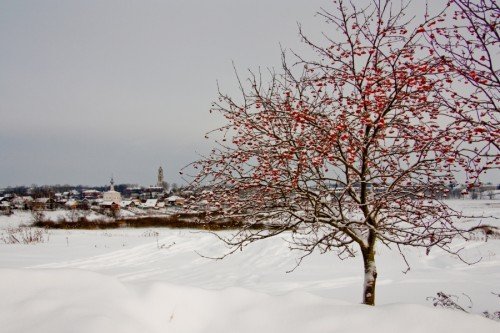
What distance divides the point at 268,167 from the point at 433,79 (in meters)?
2.12

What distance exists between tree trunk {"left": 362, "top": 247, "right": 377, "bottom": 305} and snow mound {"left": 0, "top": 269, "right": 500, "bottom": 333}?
9.80 ft

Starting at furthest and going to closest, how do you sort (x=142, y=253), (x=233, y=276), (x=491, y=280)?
1. (x=142, y=253)
2. (x=233, y=276)
3. (x=491, y=280)

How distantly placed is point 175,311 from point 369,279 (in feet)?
11.5

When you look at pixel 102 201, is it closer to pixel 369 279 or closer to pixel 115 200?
pixel 115 200

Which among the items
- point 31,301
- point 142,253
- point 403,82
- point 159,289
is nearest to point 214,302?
point 159,289

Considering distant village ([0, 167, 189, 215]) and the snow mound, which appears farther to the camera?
distant village ([0, 167, 189, 215])

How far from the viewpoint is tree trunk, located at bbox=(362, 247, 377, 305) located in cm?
502

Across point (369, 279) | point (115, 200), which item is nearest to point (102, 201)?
point (115, 200)

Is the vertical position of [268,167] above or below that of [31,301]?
above

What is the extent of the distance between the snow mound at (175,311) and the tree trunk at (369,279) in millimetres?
2986

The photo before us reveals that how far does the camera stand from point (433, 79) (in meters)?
4.04

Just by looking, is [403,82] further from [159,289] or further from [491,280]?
[491,280]

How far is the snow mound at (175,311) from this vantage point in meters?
2.03

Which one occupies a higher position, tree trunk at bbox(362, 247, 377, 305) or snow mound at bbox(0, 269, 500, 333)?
snow mound at bbox(0, 269, 500, 333)
